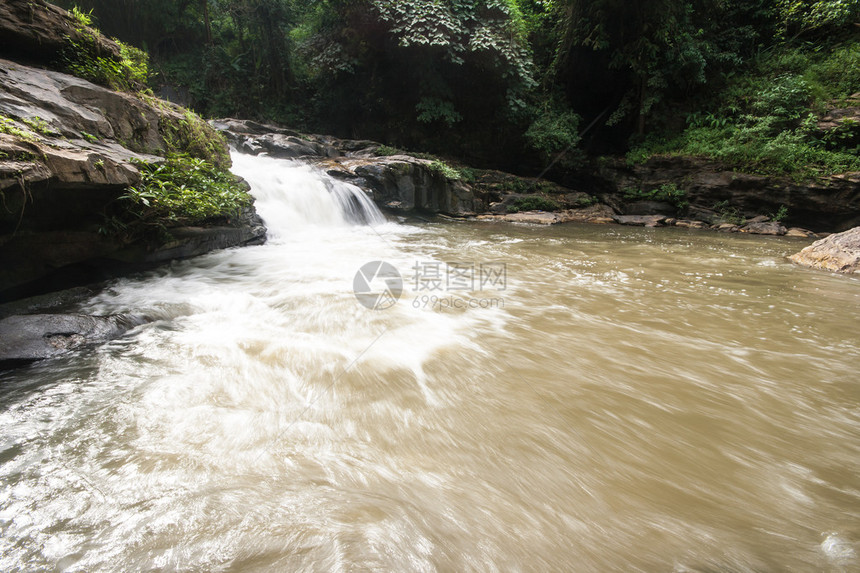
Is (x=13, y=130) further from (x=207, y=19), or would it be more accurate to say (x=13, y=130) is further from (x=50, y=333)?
(x=207, y=19)

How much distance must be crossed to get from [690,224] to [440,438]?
11.0m

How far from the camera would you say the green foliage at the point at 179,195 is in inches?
131

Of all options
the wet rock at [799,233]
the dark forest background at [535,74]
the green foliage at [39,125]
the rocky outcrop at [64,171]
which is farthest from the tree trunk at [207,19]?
the wet rock at [799,233]

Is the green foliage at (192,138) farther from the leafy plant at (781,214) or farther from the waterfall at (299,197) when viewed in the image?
the leafy plant at (781,214)

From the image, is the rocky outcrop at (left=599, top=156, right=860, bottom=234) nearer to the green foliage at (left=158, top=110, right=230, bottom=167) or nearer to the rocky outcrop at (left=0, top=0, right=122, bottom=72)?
the green foliage at (left=158, top=110, right=230, bottom=167)

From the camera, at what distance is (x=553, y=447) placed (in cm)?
149

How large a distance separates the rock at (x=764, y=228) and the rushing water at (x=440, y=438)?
6.98 m

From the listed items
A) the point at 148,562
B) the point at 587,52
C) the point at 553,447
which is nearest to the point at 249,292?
the point at 148,562

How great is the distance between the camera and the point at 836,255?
467cm

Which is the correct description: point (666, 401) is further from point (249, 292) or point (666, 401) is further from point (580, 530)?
point (249, 292)

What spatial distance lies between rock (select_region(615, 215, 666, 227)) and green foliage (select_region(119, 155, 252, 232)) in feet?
32.0

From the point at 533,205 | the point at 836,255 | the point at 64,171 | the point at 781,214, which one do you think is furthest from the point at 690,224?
the point at 64,171

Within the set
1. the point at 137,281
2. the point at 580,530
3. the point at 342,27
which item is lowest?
the point at 580,530

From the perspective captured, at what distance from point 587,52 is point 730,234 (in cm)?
785
